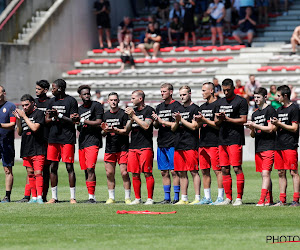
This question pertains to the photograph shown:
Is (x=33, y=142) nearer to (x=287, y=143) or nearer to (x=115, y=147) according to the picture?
(x=115, y=147)

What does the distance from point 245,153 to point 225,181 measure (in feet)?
37.9

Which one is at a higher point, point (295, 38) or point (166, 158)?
point (295, 38)

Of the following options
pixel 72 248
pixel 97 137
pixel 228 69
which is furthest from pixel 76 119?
pixel 228 69

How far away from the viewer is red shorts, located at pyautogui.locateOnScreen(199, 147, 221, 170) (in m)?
15.1

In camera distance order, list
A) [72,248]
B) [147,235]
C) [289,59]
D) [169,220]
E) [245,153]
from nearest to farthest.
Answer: [72,248] < [147,235] < [169,220] < [245,153] < [289,59]

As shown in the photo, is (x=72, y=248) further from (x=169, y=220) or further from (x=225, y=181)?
(x=225, y=181)

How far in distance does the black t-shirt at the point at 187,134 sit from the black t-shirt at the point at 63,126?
1.99 m

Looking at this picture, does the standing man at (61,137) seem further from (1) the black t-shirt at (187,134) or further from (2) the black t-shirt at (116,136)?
(1) the black t-shirt at (187,134)

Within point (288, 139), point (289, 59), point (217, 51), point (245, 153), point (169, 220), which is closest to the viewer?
point (169, 220)

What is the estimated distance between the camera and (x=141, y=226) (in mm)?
12000

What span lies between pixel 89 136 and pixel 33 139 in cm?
109

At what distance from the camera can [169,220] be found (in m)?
12.6

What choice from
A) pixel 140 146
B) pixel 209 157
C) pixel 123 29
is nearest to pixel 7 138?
pixel 140 146

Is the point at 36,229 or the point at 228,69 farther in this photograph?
the point at 228,69
